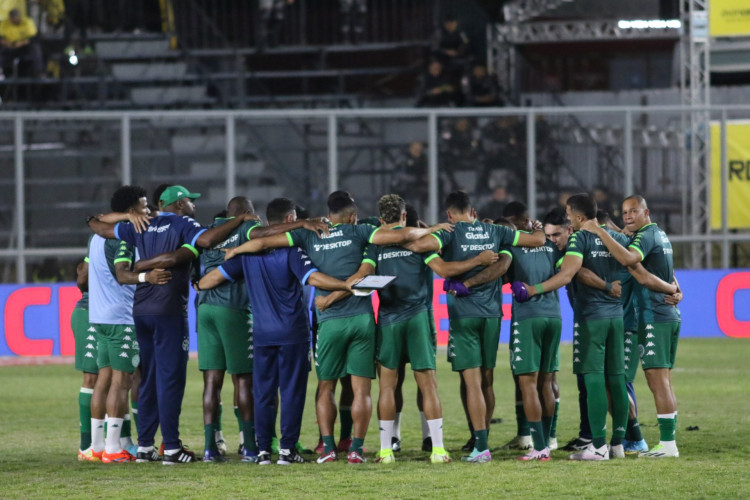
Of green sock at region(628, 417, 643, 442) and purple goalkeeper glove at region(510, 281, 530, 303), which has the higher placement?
purple goalkeeper glove at region(510, 281, 530, 303)

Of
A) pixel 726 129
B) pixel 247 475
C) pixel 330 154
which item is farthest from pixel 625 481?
pixel 726 129

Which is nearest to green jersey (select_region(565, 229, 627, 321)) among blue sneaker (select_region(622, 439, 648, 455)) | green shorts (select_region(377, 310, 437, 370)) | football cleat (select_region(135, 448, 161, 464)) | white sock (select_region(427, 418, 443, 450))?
blue sneaker (select_region(622, 439, 648, 455))

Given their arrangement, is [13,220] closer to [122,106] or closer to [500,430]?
[122,106]

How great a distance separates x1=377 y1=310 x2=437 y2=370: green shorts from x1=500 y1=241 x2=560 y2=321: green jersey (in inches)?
32.8

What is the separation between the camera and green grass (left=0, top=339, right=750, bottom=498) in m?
→ 8.45

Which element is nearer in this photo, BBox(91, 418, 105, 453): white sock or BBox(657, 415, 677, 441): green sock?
BBox(657, 415, 677, 441): green sock

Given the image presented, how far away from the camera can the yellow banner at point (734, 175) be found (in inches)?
821

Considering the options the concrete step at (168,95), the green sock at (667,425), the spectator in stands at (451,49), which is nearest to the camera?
the green sock at (667,425)

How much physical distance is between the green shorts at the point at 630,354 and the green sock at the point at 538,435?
1.08m

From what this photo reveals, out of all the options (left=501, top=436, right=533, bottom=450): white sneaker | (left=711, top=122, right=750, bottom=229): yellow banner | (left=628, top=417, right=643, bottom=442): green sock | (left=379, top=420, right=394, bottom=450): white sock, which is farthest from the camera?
(left=711, top=122, right=750, bottom=229): yellow banner

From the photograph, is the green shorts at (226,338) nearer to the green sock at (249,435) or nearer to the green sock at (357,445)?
the green sock at (249,435)

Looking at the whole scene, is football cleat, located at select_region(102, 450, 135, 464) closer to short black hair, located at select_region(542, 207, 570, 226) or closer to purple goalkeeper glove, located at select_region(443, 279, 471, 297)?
purple goalkeeper glove, located at select_region(443, 279, 471, 297)

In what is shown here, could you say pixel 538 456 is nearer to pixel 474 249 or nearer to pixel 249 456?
pixel 474 249

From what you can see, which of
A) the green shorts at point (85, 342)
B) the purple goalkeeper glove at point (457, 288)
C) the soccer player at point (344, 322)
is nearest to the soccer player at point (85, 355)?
the green shorts at point (85, 342)
